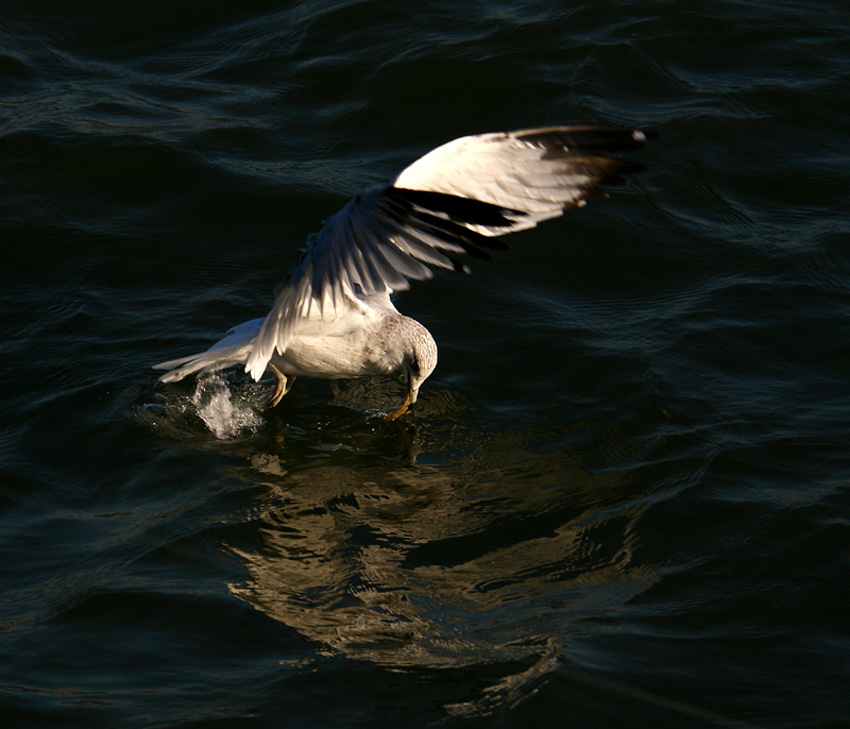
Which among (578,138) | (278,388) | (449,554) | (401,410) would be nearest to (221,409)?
(278,388)

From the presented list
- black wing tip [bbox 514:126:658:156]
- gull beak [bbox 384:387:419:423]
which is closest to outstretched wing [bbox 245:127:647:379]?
black wing tip [bbox 514:126:658:156]

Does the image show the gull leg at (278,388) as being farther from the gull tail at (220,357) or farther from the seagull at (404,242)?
the gull tail at (220,357)

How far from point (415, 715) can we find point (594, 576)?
1.22 m

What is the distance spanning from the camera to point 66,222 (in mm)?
8234

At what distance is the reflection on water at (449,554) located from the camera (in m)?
4.41

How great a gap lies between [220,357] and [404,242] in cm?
168

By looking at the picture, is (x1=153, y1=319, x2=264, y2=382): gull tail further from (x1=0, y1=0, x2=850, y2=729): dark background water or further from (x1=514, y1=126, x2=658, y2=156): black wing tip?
(x1=514, y1=126, x2=658, y2=156): black wing tip

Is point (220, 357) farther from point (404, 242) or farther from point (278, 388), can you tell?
point (404, 242)

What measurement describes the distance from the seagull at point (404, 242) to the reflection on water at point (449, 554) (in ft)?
1.72

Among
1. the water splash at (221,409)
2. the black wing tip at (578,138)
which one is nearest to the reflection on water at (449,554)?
the water splash at (221,409)

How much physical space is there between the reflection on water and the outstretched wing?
808 millimetres

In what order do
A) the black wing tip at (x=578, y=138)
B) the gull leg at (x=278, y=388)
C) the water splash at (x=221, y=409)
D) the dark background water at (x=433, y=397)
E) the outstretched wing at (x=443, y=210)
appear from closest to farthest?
the dark background water at (x=433, y=397), the outstretched wing at (x=443, y=210), the black wing tip at (x=578, y=138), the water splash at (x=221, y=409), the gull leg at (x=278, y=388)

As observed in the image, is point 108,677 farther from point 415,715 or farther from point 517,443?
point 517,443

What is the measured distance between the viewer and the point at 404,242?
16.2 feet
